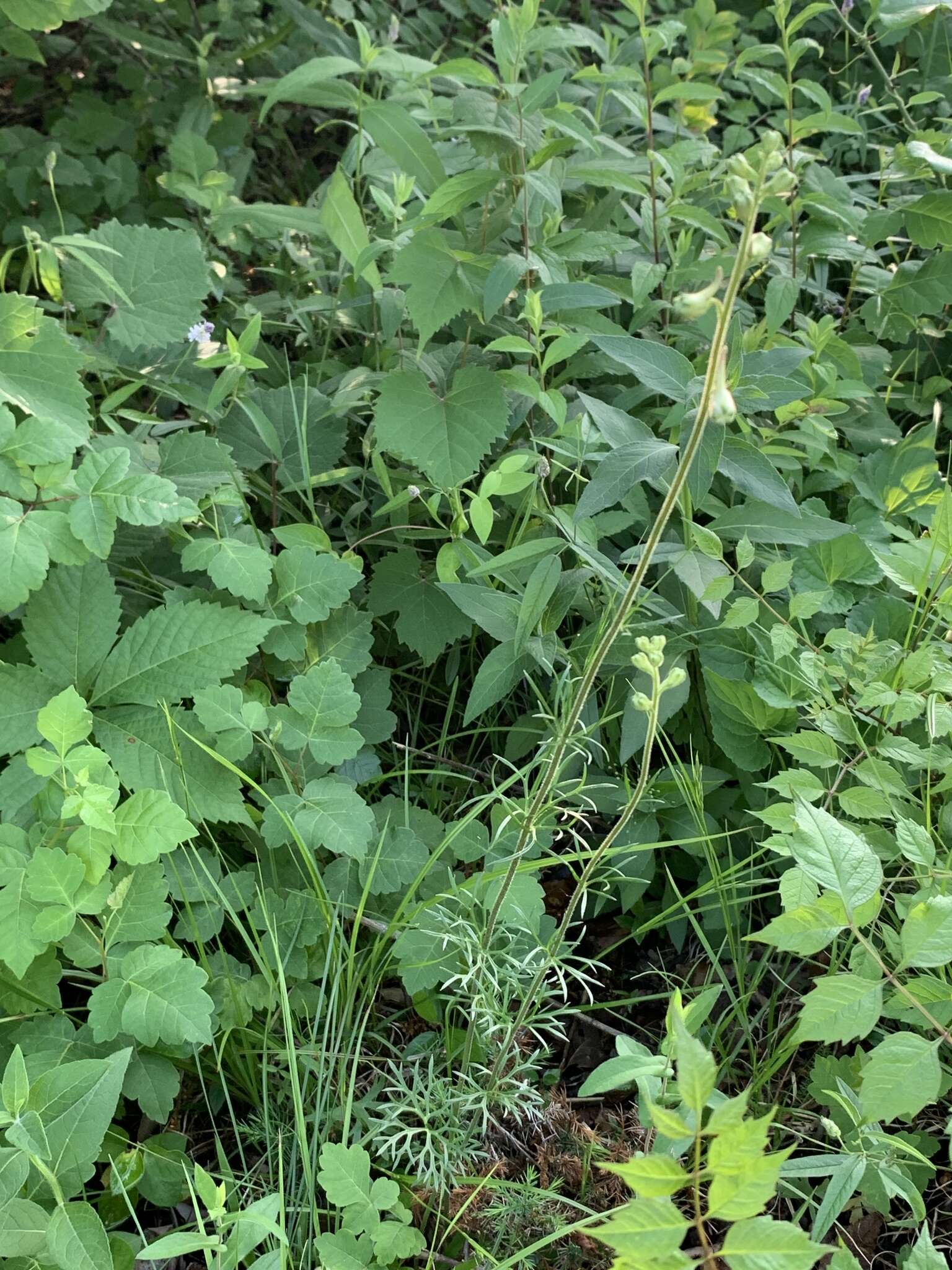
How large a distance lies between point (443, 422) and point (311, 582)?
14.5 inches

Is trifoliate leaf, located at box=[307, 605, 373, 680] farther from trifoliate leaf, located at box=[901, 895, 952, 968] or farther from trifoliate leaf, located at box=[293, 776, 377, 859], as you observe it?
trifoliate leaf, located at box=[901, 895, 952, 968]

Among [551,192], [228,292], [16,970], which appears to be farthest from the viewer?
[228,292]

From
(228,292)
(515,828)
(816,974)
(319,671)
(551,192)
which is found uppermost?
(551,192)

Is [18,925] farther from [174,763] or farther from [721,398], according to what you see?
[721,398]

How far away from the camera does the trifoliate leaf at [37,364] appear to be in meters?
1.71

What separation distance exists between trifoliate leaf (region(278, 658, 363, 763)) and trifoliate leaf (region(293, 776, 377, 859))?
0.05 m

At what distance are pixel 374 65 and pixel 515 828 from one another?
1.46m

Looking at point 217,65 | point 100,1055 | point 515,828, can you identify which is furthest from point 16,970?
point 217,65

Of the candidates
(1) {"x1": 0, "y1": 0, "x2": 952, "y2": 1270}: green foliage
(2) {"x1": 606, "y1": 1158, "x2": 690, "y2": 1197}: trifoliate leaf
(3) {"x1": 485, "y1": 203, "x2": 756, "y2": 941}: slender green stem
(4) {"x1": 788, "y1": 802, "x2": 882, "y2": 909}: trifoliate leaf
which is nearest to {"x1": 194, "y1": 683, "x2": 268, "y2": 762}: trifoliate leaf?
(1) {"x1": 0, "y1": 0, "x2": 952, "y2": 1270}: green foliage

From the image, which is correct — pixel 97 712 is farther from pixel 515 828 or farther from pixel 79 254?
pixel 79 254

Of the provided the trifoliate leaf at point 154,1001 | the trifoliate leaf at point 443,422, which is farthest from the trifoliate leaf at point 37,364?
the trifoliate leaf at point 154,1001

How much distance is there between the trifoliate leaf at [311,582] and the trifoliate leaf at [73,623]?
0.90 ft

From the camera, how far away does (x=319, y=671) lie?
1.59m

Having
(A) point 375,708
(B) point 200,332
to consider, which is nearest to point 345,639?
(A) point 375,708
